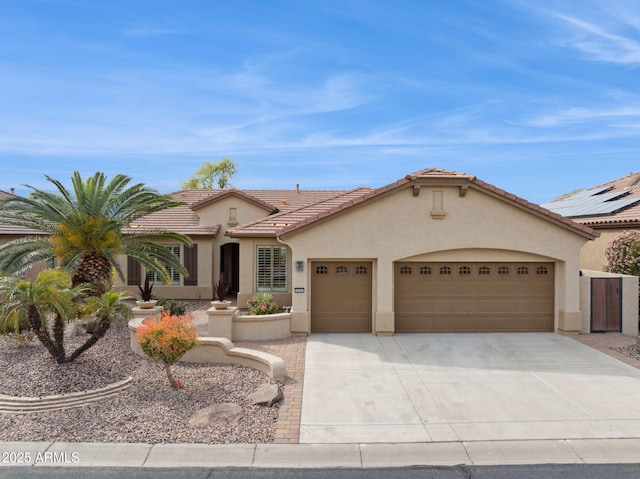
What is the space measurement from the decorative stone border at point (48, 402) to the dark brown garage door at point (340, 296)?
660 centimetres

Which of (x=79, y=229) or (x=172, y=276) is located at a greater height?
(x=79, y=229)

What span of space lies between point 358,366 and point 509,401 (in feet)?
11.2

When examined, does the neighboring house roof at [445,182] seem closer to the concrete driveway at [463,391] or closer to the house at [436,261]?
the house at [436,261]

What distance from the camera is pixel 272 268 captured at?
17781mm

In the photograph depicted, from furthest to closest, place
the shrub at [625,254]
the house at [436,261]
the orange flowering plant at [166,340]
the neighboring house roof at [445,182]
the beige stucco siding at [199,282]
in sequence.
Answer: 1. the beige stucco siding at [199,282]
2. the shrub at [625,254]
3. the house at [436,261]
4. the neighboring house roof at [445,182]
5. the orange flowering plant at [166,340]

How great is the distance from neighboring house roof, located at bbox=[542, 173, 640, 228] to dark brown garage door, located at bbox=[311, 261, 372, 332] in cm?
1112

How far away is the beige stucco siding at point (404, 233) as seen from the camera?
44.2ft

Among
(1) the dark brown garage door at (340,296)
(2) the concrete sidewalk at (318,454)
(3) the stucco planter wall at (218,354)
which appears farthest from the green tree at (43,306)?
(1) the dark brown garage door at (340,296)

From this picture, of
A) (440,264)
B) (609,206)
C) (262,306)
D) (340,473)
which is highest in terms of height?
(609,206)

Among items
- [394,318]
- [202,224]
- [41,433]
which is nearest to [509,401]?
[394,318]

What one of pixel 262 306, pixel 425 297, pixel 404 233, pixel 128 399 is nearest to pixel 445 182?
pixel 404 233

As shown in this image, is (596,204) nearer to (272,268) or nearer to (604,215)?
(604,215)

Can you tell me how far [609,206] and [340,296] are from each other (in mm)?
14700

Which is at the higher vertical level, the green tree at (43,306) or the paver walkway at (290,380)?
the green tree at (43,306)
